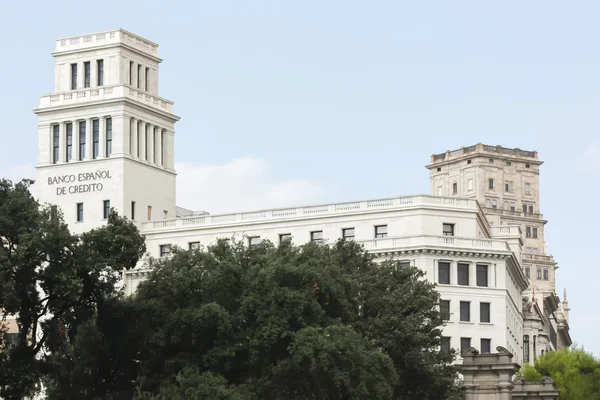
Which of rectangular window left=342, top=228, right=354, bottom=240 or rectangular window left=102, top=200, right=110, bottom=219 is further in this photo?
rectangular window left=102, top=200, right=110, bottom=219

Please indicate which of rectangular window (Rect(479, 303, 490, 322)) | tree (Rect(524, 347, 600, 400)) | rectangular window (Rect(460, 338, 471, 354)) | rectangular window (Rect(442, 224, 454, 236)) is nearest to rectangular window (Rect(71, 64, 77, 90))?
rectangular window (Rect(442, 224, 454, 236))

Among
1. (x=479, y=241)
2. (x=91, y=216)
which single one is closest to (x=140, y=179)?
(x=91, y=216)

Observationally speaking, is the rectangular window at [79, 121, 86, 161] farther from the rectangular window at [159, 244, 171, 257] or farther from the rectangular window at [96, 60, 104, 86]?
the rectangular window at [159, 244, 171, 257]

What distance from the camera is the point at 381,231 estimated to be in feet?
483

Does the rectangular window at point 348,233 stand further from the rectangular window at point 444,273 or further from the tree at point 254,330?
the tree at point 254,330

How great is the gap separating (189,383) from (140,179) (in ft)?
227

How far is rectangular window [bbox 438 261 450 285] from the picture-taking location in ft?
476

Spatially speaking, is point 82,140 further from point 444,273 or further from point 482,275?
point 482,275

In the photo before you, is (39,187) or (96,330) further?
(39,187)

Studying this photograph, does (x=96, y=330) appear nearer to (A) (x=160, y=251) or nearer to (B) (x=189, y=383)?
(B) (x=189, y=383)

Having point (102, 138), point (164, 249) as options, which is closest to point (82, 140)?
point (102, 138)

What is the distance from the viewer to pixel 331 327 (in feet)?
306

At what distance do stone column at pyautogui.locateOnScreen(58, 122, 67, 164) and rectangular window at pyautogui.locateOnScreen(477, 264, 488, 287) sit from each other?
4293cm

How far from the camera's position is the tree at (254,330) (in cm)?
9181
